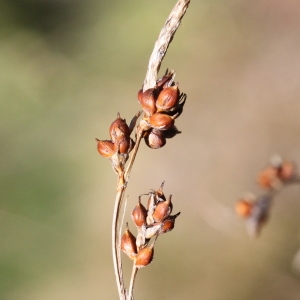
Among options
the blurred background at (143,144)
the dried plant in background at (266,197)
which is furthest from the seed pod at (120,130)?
the blurred background at (143,144)

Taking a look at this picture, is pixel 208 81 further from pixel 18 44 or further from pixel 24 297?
pixel 24 297

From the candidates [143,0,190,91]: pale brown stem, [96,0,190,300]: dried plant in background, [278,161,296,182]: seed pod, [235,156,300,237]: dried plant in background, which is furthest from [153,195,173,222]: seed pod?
[278,161,296,182]: seed pod

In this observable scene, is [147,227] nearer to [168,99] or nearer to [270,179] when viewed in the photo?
[168,99]

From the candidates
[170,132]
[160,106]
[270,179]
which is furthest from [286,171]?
[160,106]

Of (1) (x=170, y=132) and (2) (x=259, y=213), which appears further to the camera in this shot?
(2) (x=259, y=213)

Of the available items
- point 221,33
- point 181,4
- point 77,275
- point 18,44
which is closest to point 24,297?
point 77,275

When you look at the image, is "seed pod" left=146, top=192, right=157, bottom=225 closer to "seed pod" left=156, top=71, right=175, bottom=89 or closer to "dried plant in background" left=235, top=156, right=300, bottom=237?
"seed pod" left=156, top=71, right=175, bottom=89
